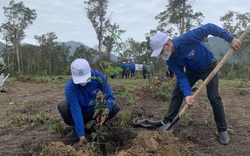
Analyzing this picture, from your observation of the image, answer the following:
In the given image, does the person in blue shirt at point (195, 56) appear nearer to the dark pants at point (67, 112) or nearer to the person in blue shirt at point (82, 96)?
the person in blue shirt at point (82, 96)

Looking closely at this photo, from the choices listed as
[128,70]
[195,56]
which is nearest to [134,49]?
[128,70]

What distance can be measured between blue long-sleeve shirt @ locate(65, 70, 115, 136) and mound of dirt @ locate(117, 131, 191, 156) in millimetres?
582

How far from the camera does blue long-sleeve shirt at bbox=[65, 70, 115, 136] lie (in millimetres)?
3250

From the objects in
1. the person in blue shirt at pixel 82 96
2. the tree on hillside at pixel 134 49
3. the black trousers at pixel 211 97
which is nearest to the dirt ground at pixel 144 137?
the black trousers at pixel 211 97

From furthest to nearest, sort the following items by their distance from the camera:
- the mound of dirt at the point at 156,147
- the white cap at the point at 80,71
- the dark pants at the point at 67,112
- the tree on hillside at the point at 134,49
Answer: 1. the tree on hillside at the point at 134,49
2. the dark pants at the point at 67,112
3. the white cap at the point at 80,71
4. the mound of dirt at the point at 156,147

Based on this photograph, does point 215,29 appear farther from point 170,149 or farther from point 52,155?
point 52,155

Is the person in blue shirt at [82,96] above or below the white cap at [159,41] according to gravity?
below

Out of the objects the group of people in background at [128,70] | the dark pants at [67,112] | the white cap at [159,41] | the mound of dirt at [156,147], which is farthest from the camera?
the group of people in background at [128,70]

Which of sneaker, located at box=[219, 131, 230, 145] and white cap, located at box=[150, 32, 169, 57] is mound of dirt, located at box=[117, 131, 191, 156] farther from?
white cap, located at box=[150, 32, 169, 57]

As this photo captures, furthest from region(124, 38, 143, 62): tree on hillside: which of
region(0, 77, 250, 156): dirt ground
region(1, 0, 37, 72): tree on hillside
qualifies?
region(0, 77, 250, 156): dirt ground

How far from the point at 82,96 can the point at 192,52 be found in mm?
1467

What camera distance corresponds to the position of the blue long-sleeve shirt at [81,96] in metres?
3.25

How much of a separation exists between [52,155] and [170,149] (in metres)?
1.15

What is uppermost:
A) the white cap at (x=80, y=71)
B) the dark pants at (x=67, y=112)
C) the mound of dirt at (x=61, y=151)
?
the white cap at (x=80, y=71)
